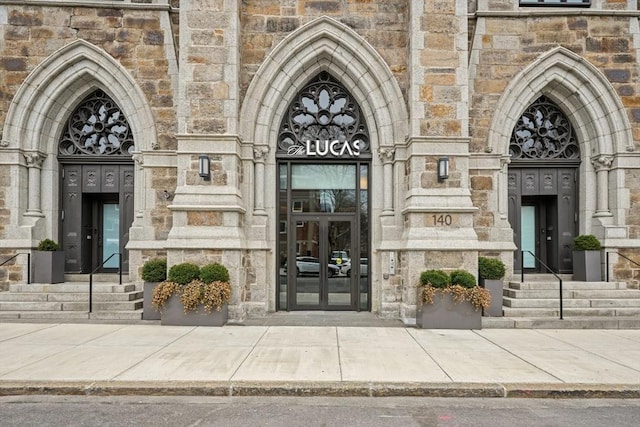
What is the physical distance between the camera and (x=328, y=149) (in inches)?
388

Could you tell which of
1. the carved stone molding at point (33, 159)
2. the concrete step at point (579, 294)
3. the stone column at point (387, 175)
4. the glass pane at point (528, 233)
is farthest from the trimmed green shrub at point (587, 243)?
the carved stone molding at point (33, 159)

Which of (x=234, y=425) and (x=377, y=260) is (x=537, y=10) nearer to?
(x=377, y=260)

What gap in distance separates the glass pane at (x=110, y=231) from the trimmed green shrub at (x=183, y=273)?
352 cm

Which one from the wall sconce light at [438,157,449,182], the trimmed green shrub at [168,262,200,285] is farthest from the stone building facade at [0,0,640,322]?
the trimmed green shrub at [168,262,200,285]

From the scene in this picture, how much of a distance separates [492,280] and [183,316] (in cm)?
Result: 646

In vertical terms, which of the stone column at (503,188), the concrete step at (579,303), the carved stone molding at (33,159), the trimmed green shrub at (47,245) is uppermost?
the carved stone molding at (33,159)

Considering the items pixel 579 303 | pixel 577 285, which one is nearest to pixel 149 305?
pixel 579 303

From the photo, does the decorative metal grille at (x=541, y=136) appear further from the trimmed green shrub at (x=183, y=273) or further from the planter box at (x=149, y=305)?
the planter box at (x=149, y=305)

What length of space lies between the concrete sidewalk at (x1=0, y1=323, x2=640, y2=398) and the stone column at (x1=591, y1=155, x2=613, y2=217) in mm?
3347

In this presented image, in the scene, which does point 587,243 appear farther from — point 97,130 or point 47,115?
point 47,115

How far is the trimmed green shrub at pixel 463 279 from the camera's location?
8.07 m

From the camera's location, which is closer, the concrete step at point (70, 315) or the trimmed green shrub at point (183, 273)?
the trimmed green shrub at point (183, 273)

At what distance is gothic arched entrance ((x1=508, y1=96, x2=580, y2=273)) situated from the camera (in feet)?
34.5

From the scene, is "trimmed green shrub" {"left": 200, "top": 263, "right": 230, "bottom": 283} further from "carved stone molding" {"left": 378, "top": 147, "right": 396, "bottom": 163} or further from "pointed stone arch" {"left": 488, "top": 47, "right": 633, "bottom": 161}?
"pointed stone arch" {"left": 488, "top": 47, "right": 633, "bottom": 161}
